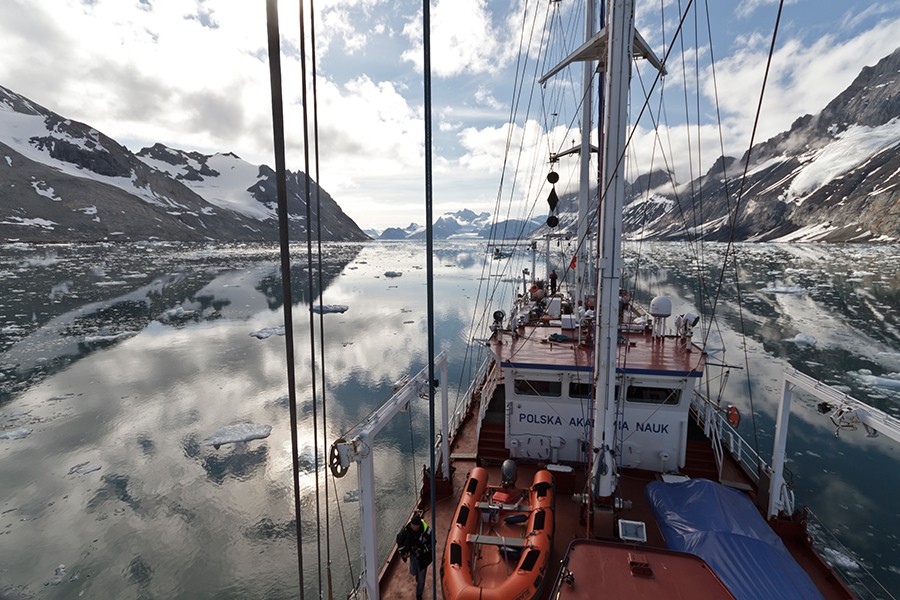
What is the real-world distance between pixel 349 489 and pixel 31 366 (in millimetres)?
23658

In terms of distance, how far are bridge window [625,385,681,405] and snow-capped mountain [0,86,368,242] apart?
142 m

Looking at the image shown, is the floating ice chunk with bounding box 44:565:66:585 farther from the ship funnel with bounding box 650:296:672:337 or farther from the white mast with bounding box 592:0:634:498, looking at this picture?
the ship funnel with bounding box 650:296:672:337

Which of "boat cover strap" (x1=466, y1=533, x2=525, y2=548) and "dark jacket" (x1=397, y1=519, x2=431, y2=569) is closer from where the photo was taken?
"dark jacket" (x1=397, y1=519, x2=431, y2=569)

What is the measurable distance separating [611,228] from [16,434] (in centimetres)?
2210

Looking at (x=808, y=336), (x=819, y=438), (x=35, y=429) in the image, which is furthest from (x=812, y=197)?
(x=35, y=429)

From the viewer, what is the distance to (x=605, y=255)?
6609mm

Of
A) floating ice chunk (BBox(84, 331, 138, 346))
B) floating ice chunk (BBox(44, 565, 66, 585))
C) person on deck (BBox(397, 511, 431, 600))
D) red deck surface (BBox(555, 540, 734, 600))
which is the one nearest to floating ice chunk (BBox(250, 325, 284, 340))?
floating ice chunk (BBox(84, 331, 138, 346))

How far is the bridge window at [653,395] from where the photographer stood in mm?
8797

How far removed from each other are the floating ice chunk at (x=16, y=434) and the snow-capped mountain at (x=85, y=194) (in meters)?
123

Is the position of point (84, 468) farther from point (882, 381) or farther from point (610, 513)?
point (882, 381)

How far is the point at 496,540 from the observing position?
6766 millimetres

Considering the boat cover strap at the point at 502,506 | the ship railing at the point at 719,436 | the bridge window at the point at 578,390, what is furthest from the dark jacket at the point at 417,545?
the ship railing at the point at 719,436

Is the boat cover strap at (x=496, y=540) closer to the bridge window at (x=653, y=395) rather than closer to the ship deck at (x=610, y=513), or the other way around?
the ship deck at (x=610, y=513)

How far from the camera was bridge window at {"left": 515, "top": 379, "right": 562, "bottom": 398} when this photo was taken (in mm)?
9312
